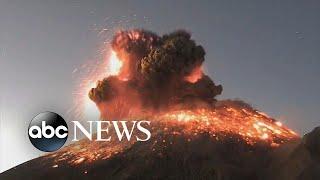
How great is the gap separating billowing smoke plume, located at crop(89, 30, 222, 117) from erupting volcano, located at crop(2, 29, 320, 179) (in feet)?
0.42

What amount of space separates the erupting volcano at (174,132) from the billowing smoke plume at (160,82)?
0.42ft

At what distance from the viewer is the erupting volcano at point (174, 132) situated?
1953 inches

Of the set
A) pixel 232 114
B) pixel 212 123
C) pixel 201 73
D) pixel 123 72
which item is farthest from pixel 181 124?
pixel 123 72

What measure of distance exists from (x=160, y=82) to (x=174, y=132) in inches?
456

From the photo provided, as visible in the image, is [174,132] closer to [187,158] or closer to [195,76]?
[187,158]

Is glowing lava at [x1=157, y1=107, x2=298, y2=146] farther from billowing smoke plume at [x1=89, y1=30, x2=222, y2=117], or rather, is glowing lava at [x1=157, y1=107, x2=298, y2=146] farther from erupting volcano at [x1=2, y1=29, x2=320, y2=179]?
billowing smoke plume at [x1=89, y1=30, x2=222, y2=117]

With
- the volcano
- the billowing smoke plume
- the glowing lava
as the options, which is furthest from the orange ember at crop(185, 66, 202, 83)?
the volcano

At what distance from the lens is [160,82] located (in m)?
66.3

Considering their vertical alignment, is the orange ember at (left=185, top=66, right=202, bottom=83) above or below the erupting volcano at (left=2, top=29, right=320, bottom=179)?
above

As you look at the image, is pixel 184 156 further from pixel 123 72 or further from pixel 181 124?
pixel 123 72

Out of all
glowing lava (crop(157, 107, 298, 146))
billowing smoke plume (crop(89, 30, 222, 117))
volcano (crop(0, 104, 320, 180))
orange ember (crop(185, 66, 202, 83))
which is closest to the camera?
volcano (crop(0, 104, 320, 180))

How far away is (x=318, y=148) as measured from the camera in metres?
47.8

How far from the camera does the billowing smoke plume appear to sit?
216 ft

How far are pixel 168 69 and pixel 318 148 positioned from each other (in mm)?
24306
